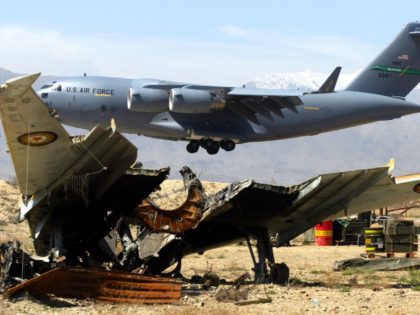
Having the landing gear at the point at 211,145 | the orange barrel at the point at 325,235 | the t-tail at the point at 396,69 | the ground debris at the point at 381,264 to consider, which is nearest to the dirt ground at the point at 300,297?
the ground debris at the point at 381,264

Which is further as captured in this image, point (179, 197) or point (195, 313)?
point (179, 197)

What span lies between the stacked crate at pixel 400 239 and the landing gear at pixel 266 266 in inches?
264

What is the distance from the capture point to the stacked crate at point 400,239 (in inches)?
967

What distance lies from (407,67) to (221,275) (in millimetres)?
40784

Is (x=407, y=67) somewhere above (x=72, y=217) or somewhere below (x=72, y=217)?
above

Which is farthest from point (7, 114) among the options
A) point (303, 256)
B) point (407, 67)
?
point (407, 67)

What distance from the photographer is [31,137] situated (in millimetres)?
15023

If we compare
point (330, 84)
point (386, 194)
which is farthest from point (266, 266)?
point (330, 84)

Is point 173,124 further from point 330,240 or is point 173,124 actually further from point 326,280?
point 326,280

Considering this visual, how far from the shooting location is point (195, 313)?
1281 centimetres

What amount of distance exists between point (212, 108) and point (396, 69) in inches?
605

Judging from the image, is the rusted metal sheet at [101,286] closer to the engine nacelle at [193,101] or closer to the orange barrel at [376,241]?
the orange barrel at [376,241]

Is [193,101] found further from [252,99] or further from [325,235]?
[325,235]

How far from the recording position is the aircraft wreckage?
593 inches
